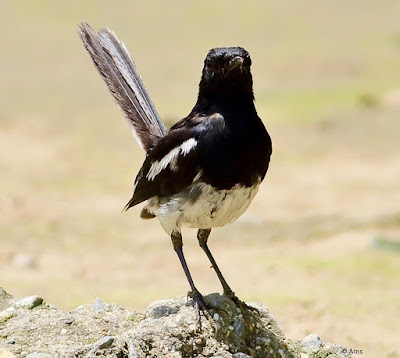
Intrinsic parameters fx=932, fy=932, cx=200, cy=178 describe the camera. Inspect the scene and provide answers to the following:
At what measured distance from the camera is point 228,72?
439 centimetres

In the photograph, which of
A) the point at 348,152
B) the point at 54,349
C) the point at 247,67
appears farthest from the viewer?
the point at 348,152

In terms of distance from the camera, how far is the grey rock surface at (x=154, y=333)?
4.05 metres

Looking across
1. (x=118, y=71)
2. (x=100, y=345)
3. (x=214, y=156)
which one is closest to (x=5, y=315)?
(x=100, y=345)

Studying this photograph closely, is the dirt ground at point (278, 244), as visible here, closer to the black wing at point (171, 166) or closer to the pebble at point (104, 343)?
the black wing at point (171, 166)

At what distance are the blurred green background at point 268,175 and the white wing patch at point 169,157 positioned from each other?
1.58m

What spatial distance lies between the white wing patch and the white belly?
0.16m

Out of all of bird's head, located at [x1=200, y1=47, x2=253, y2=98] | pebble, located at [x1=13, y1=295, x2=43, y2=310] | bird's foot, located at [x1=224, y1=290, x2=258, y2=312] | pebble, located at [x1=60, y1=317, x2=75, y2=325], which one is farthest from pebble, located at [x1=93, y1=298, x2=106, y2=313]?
bird's head, located at [x1=200, y1=47, x2=253, y2=98]

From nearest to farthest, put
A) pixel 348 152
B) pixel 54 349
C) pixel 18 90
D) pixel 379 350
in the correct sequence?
pixel 54 349 → pixel 379 350 → pixel 348 152 → pixel 18 90

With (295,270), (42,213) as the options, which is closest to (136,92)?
(295,270)

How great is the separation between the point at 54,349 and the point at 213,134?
1.21 m

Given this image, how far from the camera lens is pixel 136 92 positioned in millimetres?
5566

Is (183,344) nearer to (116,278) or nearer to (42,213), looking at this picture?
(116,278)

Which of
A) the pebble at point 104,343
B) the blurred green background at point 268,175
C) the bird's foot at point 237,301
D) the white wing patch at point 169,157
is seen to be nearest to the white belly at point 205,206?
the white wing patch at point 169,157

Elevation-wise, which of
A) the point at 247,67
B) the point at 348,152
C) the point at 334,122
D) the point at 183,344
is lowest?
the point at 183,344
